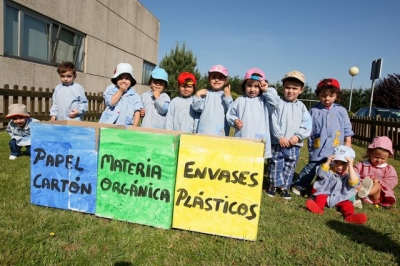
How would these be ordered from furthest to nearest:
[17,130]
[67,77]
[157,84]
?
1. [17,130]
2. [67,77]
3. [157,84]

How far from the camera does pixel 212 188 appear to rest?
2598mm

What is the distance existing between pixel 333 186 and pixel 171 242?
229 cm

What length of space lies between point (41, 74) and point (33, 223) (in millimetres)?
7542

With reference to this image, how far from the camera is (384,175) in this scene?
405 cm

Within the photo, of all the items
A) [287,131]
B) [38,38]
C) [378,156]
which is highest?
[38,38]

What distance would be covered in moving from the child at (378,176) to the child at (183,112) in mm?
2311

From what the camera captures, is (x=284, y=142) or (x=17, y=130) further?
(x=17, y=130)

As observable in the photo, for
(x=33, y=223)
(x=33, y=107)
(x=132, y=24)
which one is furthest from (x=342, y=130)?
(x=132, y=24)

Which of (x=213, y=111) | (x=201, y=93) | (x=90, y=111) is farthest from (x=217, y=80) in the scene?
(x=90, y=111)

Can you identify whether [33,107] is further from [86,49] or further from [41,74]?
[86,49]

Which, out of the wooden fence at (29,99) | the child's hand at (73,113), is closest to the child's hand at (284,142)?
the child's hand at (73,113)

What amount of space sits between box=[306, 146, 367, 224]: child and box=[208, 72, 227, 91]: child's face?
1.62m

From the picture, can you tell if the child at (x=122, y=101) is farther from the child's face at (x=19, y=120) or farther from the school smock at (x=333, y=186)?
the school smock at (x=333, y=186)

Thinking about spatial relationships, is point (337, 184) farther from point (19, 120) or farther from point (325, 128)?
point (19, 120)
